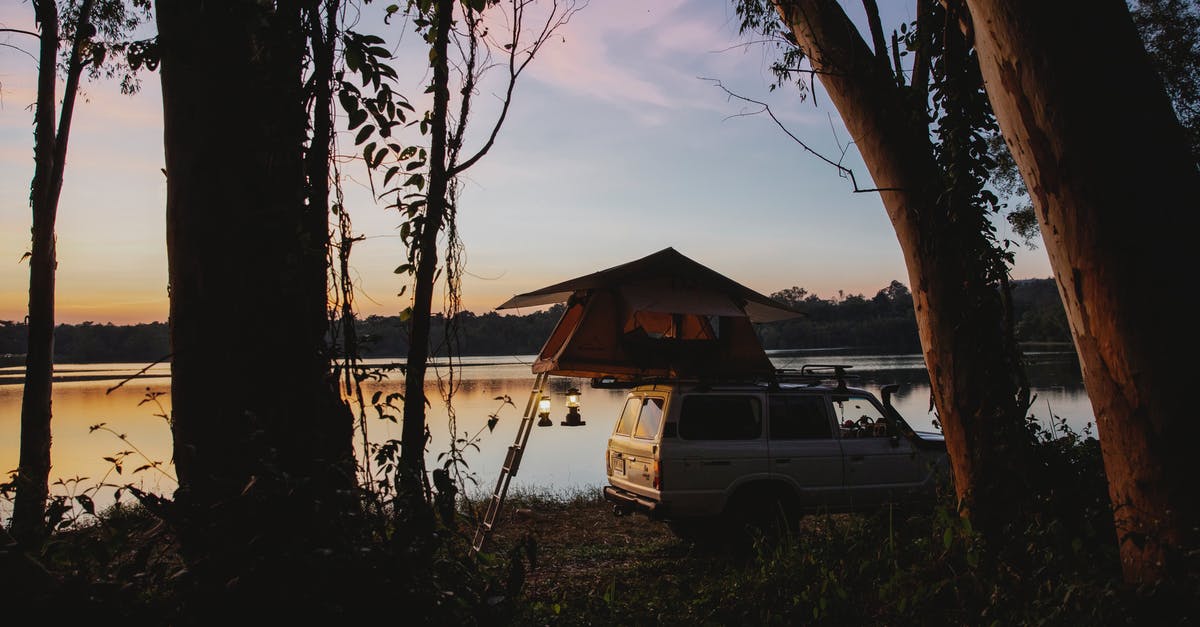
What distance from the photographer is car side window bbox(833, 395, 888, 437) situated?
362 inches

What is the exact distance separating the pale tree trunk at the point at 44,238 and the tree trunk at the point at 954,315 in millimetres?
8645

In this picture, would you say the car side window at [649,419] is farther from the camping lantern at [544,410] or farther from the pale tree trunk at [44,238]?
the pale tree trunk at [44,238]

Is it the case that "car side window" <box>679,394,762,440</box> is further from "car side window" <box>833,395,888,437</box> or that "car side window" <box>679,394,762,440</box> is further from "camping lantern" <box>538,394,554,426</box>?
"camping lantern" <box>538,394,554,426</box>

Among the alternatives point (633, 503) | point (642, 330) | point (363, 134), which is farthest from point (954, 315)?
point (642, 330)

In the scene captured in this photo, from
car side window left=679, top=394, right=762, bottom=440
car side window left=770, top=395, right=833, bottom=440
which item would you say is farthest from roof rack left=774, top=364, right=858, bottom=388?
car side window left=679, top=394, right=762, bottom=440

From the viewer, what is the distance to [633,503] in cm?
852

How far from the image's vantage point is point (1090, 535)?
3.52 meters

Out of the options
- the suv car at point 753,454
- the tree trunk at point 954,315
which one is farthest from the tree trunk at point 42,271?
the tree trunk at point 954,315

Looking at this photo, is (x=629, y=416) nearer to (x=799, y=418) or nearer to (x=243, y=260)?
(x=799, y=418)

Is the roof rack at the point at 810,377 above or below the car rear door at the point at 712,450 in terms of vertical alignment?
above

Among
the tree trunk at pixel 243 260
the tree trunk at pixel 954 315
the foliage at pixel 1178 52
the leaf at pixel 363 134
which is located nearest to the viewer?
the tree trunk at pixel 243 260

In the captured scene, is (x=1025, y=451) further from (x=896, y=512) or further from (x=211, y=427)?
(x=211, y=427)

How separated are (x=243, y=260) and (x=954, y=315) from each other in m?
4.01

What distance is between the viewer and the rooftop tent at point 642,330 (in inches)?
368
